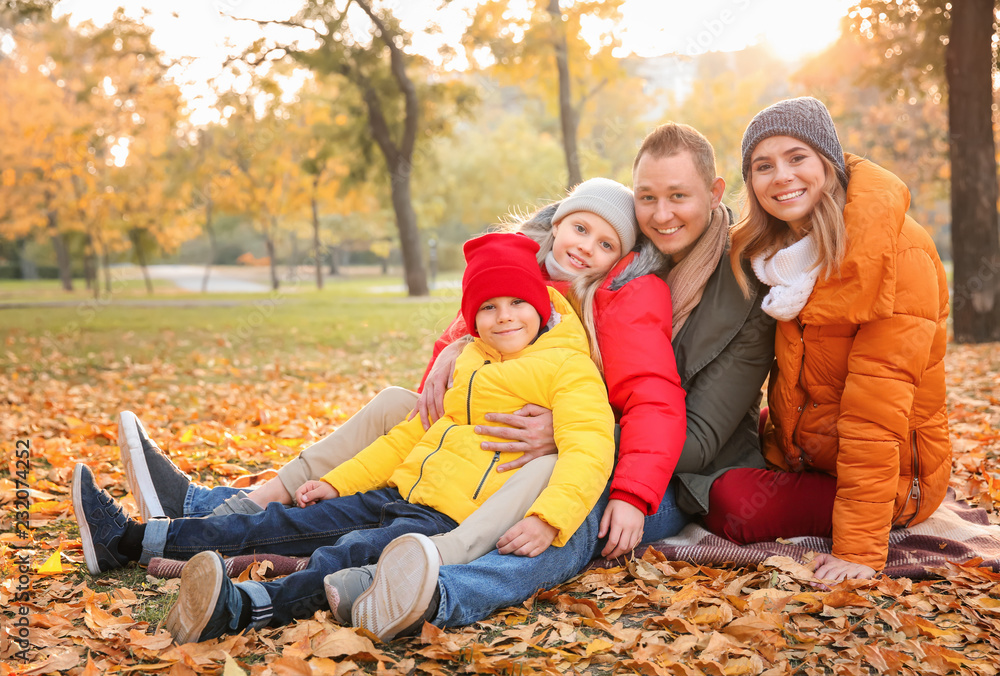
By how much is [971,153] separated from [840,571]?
28.0 feet

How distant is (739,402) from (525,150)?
36.1 m

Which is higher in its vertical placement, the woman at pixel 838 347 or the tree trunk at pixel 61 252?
the tree trunk at pixel 61 252

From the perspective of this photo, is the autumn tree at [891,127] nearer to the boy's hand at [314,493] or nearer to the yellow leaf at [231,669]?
the boy's hand at [314,493]

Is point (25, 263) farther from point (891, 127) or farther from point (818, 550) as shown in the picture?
point (818, 550)

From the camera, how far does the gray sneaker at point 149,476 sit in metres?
3.28

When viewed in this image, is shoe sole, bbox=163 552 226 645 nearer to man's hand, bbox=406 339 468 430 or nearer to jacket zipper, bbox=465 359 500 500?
jacket zipper, bbox=465 359 500 500

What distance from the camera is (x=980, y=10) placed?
9039 millimetres

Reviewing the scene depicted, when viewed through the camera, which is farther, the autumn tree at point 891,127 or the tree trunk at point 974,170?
the autumn tree at point 891,127

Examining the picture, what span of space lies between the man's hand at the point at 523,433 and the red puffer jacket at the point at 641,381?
0.29 meters

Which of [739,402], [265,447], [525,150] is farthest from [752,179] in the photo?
[525,150]

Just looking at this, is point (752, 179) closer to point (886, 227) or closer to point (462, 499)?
point (886, 227)

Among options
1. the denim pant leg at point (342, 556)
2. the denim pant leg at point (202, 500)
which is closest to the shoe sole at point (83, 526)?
the denim pant leg at point (202, 500)

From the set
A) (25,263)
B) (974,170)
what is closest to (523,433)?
(974,170)

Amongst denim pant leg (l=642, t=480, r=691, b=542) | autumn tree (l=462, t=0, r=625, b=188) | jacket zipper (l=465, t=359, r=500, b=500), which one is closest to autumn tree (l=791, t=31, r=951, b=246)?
autumn tree (l=462, t=0, r=625, b=188)
